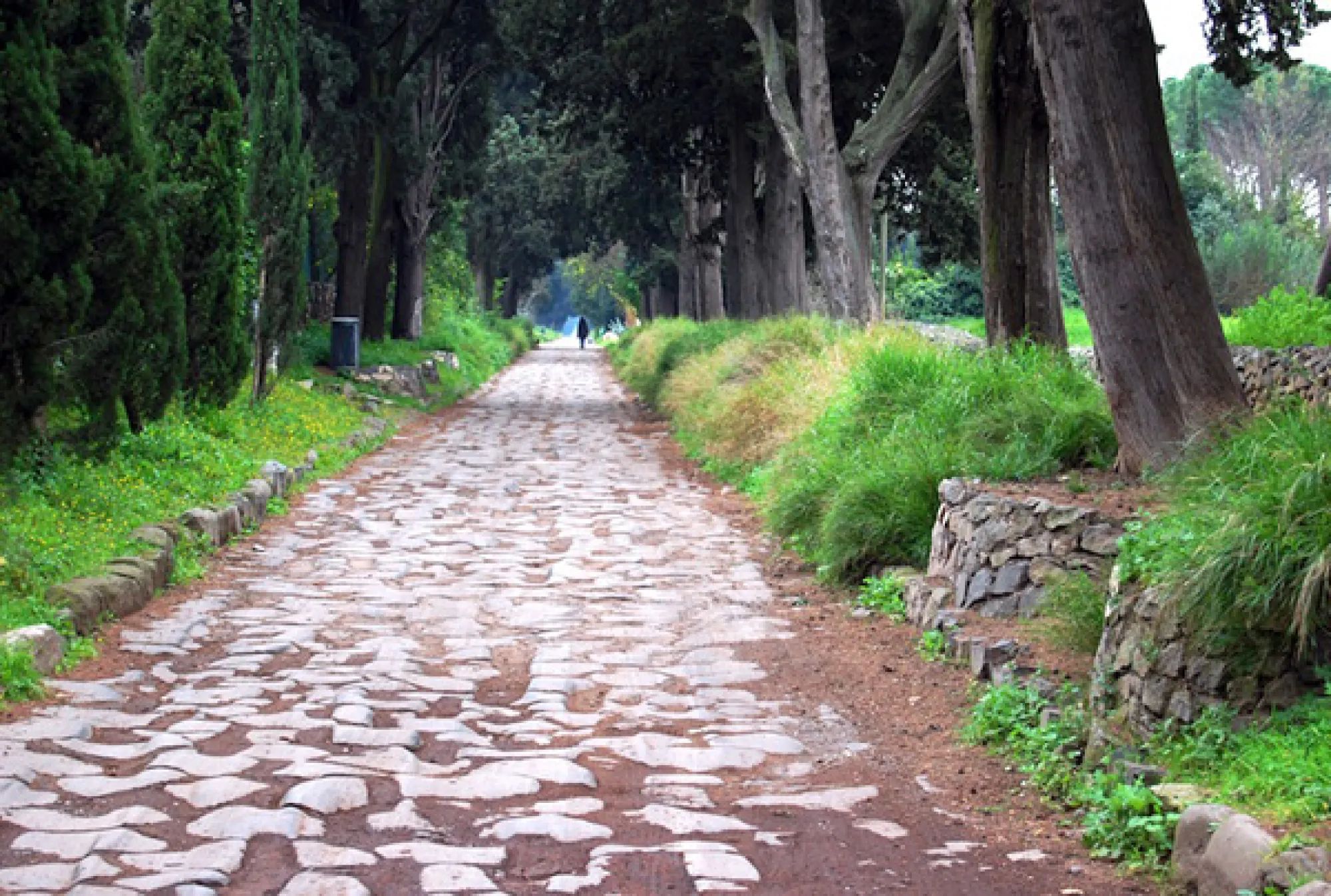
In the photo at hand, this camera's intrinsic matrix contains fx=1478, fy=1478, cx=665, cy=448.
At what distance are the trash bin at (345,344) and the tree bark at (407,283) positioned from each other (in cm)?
823

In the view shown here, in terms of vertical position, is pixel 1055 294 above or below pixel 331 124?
below

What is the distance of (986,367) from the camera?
11.1 metres

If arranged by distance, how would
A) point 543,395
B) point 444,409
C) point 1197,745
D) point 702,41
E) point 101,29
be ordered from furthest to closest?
point 543,395 < point 444,409 < point 702,41 < point 101,29 < point 1197,745

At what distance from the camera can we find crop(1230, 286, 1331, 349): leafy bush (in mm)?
15586

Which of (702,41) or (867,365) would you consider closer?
(867,365)

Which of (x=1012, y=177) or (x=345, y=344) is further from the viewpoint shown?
(x=345, y=344)

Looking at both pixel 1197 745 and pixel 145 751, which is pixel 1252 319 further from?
pixel 145 751

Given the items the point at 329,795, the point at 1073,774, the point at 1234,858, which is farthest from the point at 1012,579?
the point at 329,795

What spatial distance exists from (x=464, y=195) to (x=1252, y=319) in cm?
2069

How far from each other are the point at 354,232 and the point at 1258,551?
74.1ft

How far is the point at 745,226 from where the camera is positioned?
26641 millimetres

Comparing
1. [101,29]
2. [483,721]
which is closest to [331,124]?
[101,29]

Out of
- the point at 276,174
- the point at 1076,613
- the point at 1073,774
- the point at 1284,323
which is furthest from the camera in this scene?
the point at 276,174

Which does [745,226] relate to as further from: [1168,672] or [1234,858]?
[1234,858]
